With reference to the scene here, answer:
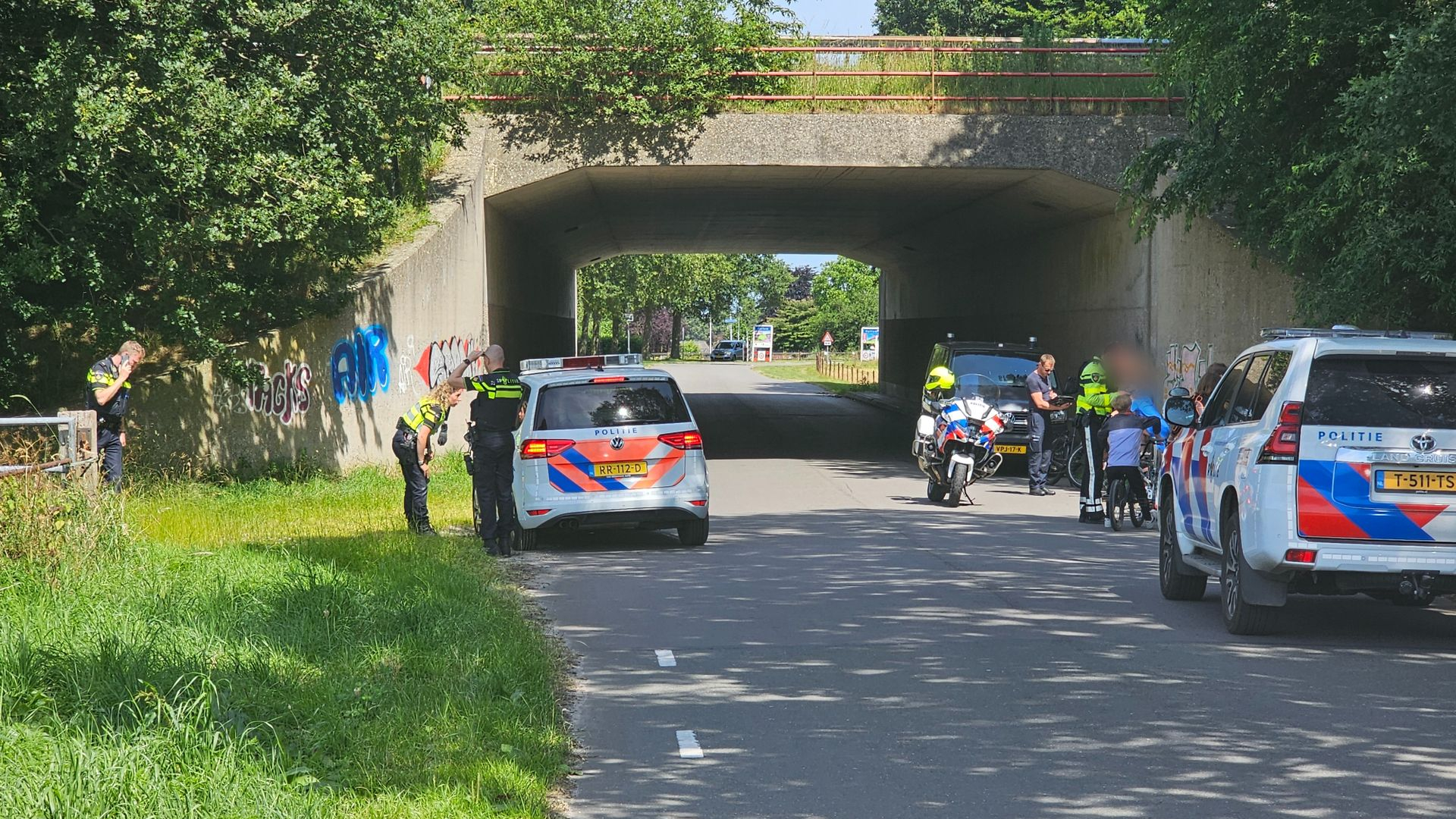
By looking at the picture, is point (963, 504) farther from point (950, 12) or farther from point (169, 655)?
point (950, 12)

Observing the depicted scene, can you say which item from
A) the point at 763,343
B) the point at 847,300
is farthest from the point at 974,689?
the point at 847,300

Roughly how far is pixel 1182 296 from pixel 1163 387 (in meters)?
1.84

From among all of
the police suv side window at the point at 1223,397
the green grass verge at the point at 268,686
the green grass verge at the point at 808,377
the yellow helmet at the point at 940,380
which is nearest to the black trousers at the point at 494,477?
the green grass verge at the point at 268,686

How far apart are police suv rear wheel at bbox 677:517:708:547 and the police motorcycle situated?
15.0 feet

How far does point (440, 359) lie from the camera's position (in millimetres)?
22922

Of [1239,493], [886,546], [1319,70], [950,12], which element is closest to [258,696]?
[1239,493]

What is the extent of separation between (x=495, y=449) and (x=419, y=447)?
3.34 ft

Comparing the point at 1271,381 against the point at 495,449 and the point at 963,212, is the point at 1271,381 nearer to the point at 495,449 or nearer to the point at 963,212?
the point at 495,449

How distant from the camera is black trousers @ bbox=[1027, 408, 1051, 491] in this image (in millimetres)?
19656

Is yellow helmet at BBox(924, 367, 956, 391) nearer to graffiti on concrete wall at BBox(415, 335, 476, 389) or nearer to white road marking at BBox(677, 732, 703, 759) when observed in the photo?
graffiti on concrete wall at BBox(415, 335, 476, 389)

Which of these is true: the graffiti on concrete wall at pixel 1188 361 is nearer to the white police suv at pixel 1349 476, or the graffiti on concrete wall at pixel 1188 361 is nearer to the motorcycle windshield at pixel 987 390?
the motorcycle windshield at pixel 987 390

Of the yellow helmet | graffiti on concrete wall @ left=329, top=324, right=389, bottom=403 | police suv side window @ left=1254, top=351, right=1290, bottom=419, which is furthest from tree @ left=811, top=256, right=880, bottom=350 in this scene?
police suv side window @ left=1254, top=351, right=1290, bottom=419

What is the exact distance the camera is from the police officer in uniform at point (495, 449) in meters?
13.3

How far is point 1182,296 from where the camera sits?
23391 millimetres
